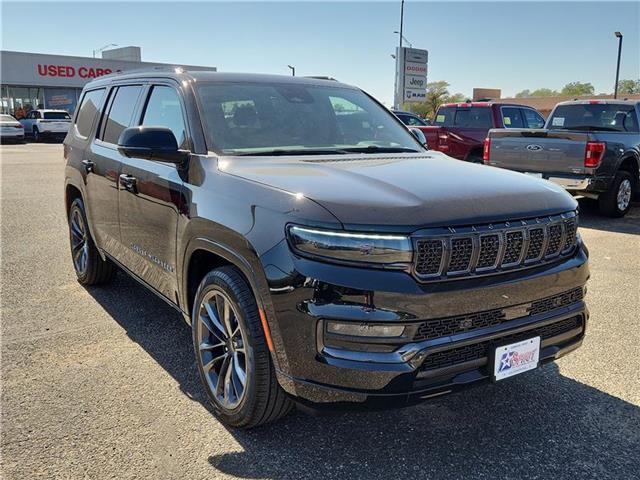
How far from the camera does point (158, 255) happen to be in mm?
3654

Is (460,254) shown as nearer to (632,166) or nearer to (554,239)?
(554,239)

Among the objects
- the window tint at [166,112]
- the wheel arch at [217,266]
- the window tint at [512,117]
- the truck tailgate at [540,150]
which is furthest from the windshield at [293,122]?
the window tint at [512,117]

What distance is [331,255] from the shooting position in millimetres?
2385

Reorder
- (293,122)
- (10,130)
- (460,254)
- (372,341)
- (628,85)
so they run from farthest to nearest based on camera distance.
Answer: (628,85), (10,130), (293,122), (460,254), (372,341)

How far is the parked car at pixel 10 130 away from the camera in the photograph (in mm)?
28561

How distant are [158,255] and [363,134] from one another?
1.62 metres

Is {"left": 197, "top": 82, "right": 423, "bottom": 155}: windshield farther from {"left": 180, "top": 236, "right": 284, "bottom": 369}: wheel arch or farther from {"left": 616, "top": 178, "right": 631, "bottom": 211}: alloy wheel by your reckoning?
{"left": 616, "top": 178, "right": 631, "bottom": 211}: alloy wheel

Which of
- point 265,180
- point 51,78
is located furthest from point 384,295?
point 51,78

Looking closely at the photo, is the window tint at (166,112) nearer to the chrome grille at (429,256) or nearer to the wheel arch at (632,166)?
the chrome grille at (429,256)

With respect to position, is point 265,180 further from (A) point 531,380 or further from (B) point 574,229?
(A) point 531,380

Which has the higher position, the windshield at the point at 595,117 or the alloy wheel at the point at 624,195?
the windshield at the point at 595,117

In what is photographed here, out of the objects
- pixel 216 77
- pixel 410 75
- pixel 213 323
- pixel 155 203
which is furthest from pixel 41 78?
pixel 213 323

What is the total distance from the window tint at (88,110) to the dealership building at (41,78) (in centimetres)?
3423

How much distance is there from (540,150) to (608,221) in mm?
1692
